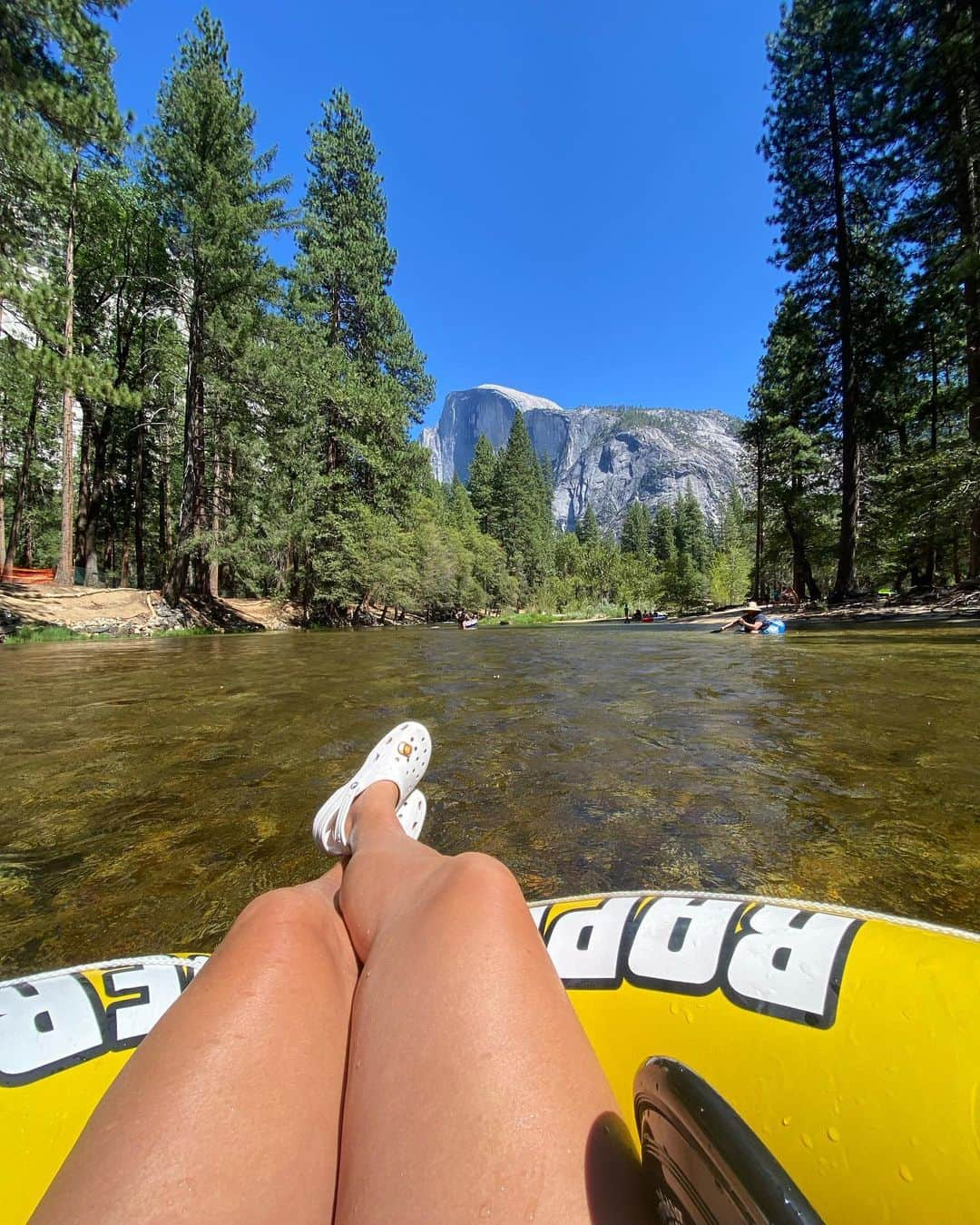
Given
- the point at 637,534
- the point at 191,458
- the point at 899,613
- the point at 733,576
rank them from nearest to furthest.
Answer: the point at 899,613, the point at 191,458, the point at 733,576, the point at 637,534

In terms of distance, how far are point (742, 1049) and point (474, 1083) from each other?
0.46m

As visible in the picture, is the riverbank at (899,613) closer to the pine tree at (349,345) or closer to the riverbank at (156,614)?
the riverbank at (156,614)

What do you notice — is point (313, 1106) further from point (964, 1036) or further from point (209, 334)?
point (209, 334)

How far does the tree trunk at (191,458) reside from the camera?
635 inches

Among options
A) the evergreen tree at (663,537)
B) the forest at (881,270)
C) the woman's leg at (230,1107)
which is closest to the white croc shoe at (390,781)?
the woman's leg at (230,1107)

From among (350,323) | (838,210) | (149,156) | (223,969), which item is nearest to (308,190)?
(350,323)

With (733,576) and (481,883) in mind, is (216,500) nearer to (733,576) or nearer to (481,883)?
(481,883)

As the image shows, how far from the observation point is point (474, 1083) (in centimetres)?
92

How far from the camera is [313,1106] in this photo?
982 millimetres

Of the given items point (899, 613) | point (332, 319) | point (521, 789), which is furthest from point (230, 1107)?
point (332, 319)

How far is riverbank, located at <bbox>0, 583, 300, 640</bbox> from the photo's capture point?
12766mm

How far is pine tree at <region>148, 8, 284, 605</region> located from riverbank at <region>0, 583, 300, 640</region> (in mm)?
829

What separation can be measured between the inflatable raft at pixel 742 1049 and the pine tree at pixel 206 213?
1610cm

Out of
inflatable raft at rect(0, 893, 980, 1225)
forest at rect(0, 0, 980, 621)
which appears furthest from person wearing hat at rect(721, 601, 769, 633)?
inflatable raft at rect(0, 893, 980, 1225)
